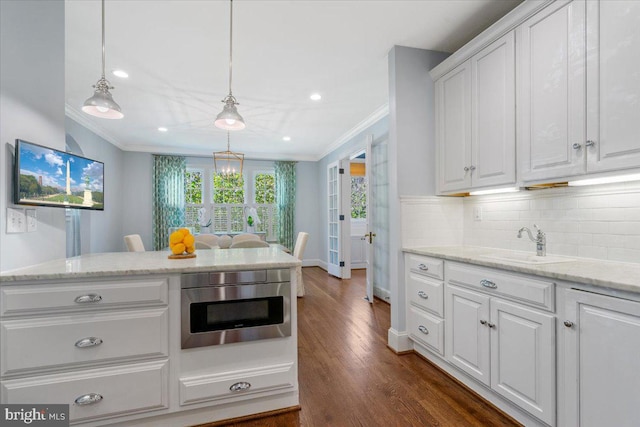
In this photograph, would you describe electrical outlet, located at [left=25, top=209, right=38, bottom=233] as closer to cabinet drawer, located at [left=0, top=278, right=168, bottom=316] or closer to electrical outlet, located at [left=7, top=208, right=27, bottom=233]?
electrical outlet, located at [left=7, top=208, right=27, bottom=233]

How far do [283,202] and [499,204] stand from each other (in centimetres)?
517

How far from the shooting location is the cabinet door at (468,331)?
184cm

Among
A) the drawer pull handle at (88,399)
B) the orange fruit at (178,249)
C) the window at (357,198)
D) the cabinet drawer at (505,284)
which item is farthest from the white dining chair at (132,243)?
the window at (357,198)

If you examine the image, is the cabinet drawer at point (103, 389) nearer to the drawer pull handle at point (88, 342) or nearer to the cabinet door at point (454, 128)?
the drawer pull handle at point (88, 342)

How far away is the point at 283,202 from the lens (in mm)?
7016

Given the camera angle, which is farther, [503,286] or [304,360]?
[304,360]

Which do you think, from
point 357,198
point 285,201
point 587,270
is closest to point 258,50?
point 587,270

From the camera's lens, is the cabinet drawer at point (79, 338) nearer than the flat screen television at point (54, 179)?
Yes

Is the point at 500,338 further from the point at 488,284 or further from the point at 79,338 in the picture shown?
the point at 79,338

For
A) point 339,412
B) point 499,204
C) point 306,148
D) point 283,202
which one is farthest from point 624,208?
Answer: point 283,202

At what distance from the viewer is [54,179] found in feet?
5.78

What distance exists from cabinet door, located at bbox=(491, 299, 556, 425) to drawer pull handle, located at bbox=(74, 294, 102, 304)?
2237mm

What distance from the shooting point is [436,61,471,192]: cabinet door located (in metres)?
2.37

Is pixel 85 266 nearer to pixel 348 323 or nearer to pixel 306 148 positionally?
pixel 348 323
